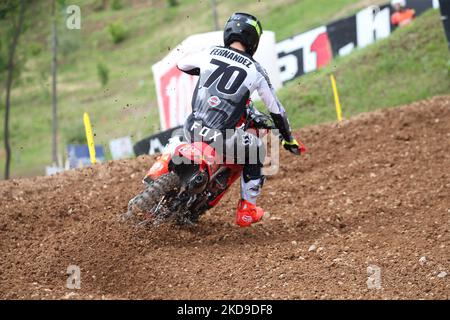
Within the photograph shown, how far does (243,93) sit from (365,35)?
15.6 meters

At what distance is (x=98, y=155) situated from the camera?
90.6 feet

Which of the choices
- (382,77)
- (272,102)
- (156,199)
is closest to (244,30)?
(272,102)

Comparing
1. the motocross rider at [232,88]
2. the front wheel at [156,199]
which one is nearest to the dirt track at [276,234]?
the front wheel at [156,199]

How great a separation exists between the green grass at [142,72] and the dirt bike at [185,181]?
39.6ft

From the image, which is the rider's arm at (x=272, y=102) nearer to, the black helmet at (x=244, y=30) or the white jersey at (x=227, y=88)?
the white jersey at (x=227, y=88)

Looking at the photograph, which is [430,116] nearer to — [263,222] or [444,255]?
[263,222]

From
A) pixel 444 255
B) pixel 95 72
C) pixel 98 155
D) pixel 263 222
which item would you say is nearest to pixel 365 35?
pixel 98 155

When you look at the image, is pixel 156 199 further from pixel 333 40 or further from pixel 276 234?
pixel 333 40

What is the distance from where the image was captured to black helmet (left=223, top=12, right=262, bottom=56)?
733 cm

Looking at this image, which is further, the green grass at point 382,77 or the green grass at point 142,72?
the green grass at point 142,72

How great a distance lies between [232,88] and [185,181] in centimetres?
97

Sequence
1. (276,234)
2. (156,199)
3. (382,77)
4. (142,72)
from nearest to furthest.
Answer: (156,199)
(276,234)
(382,77)
(142,72)

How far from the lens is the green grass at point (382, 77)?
19297 mm

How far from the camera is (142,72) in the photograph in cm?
4400
